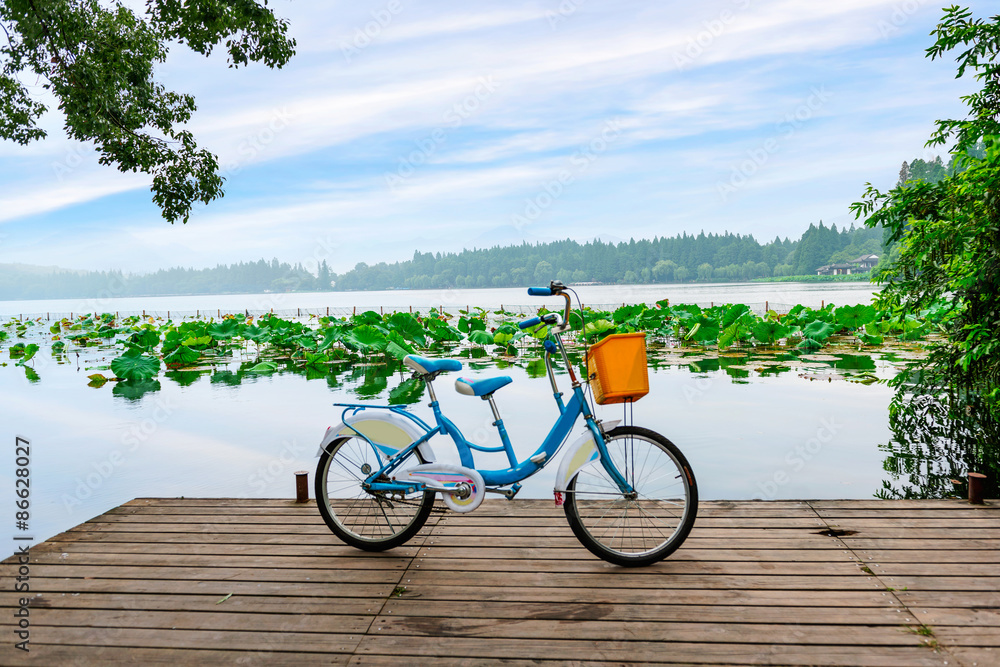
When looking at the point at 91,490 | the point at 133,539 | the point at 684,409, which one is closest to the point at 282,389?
the point at 91,490

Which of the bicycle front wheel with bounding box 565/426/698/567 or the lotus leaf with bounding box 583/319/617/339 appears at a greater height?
the bicycle front wheel with bounding box 565/426/698/567

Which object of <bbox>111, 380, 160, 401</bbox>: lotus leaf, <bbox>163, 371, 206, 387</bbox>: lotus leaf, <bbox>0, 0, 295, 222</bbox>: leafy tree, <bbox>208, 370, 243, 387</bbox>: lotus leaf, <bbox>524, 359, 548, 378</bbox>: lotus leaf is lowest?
<bbox>524, 359, 548, 378</bbox>: lotus leaf

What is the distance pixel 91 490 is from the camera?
16.9ft

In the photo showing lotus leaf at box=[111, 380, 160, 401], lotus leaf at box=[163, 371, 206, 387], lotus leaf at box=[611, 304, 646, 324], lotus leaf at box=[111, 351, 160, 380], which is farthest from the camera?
lotus leaf at box=[611, 304, 646, 324]

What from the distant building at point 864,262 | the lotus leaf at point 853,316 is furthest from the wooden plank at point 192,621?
the distant building at point 864,262

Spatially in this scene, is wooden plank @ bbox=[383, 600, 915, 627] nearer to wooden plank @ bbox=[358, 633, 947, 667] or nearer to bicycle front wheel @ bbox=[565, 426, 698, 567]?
wooden plank @ bbox=[358, 633, 947, 667]

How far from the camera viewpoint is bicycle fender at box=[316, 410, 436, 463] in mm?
2756

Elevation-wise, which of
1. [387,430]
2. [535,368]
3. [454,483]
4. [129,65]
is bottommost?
[535,368]

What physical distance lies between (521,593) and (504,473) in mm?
→ 477

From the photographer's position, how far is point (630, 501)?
2742mm

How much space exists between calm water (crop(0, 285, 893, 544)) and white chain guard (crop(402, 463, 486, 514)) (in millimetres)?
1893

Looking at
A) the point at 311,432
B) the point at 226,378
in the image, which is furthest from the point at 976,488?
the point at 226,378

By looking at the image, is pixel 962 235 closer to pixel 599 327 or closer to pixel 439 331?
pixel 599 327

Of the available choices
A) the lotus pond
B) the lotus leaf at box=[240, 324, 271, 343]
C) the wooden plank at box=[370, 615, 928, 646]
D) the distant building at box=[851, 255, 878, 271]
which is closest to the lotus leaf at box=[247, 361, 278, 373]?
the lotus pond
